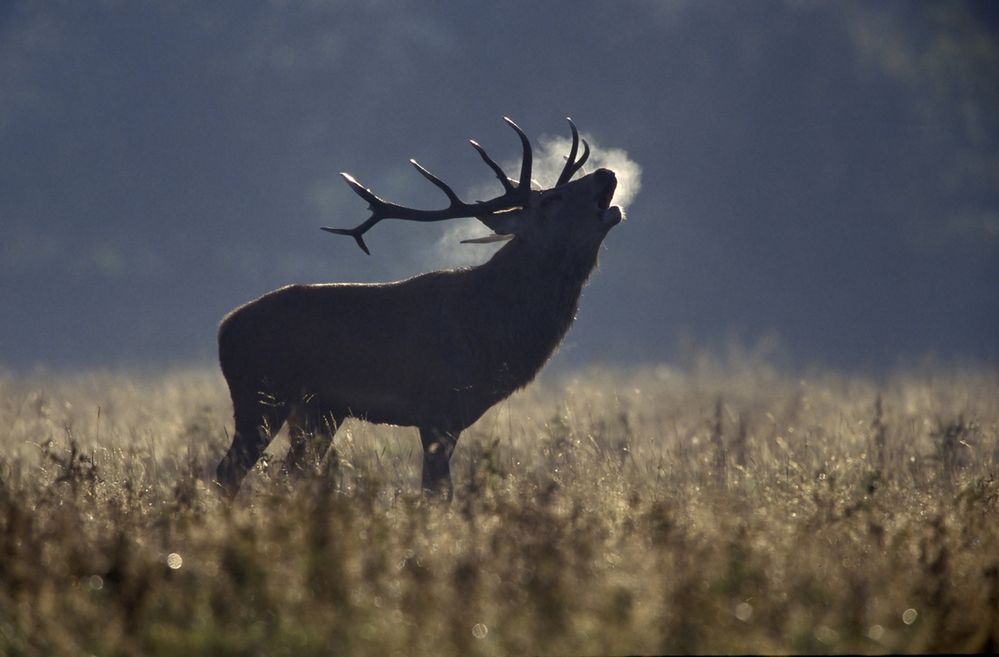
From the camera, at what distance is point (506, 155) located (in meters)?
58.0

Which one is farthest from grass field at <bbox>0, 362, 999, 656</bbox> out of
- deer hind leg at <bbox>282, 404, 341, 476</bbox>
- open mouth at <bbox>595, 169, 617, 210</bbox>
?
open mouth at <bbox>595, 169, 617, 210</bbox>

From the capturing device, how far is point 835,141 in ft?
233

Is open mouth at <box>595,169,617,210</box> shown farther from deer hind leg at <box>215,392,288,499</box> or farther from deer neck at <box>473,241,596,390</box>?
deer hind leg at <box>215,392,288,499</box>

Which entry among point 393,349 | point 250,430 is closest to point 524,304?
point 393,349

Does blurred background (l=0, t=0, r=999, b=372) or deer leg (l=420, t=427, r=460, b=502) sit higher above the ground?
blurred background (l=0, t=0, r=999, b=372)

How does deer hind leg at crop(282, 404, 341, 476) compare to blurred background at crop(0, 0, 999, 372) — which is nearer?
deer hind leg at crop(282, 404, 341, 476)

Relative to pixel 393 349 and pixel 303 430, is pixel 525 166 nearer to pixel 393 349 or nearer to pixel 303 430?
pixel 393 349

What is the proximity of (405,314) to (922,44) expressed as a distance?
70942 mm

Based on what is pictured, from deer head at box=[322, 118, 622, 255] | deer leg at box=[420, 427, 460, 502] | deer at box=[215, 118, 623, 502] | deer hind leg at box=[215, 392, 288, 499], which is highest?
deer head at box=[322, 118, 622, 255]

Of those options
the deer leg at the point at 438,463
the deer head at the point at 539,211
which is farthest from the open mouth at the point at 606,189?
the deer leg at the point at 438,463

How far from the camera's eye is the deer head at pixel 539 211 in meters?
9.38

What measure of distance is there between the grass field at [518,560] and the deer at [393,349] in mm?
503

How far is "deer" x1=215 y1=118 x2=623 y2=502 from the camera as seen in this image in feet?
28.9

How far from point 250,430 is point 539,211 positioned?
266cm
